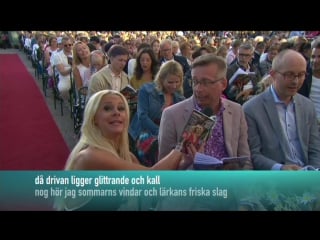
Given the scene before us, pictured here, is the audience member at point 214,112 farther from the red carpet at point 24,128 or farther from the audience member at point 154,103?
the red carpet at point 24,128

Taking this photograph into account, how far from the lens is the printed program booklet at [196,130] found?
2.94m

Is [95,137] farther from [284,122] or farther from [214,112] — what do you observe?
[284,122]

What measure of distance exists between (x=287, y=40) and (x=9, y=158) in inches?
83.6

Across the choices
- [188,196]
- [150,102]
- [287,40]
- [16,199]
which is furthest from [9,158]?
[287,40]

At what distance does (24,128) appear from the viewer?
3109 mm

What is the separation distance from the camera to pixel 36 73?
11.6ft

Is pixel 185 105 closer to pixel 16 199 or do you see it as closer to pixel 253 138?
pixel 253 138
